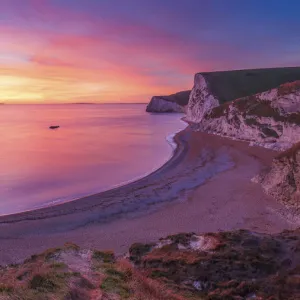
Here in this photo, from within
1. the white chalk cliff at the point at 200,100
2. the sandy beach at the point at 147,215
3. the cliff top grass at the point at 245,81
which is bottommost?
the sandy beach at the point at 147,215

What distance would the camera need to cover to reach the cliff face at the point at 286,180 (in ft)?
67.6

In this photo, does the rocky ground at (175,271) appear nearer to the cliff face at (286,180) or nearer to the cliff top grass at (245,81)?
the cliff face at (286,180)

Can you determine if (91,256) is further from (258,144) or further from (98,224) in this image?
(258,144)

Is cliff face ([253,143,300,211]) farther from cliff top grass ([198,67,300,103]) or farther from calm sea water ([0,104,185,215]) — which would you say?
cliff top grass ([198,67,300,103])

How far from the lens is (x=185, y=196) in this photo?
23953 millimetres

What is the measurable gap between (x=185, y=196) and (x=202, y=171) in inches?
323

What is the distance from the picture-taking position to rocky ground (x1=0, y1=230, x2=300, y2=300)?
7.59 metres

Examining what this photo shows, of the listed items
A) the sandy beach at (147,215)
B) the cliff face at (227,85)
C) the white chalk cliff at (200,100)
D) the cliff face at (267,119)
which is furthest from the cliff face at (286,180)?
the white chalk cliff at (200,100)

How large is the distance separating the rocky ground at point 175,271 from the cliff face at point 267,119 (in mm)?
34610

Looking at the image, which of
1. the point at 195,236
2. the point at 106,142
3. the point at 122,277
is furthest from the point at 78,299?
the point at 106,142

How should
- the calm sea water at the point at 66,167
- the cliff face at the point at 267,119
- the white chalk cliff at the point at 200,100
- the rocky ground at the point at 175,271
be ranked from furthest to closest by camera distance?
the white chalk cliff at the point at 200,100 → the cliff face at the point at 267,119 → the calm sea water at the point at 66,167 → the rocky ground at the point at 175,271

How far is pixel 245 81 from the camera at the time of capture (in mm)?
113938

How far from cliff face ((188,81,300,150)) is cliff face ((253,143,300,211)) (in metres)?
19.9

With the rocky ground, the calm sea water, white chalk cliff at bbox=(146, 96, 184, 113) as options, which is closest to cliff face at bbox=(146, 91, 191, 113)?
white chalk cliff at bbox=(146, 96, 184, 113)
